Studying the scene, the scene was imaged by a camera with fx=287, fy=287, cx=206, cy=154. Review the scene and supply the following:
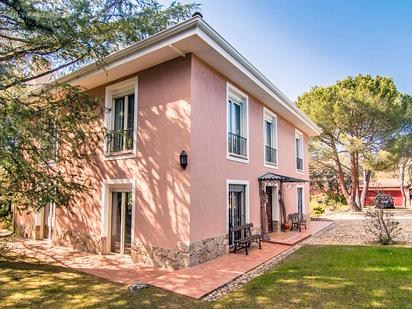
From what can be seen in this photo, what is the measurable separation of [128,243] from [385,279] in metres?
7.31

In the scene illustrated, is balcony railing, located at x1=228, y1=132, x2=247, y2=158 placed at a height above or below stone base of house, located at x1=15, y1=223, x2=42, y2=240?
above

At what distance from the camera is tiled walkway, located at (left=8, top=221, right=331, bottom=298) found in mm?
6605

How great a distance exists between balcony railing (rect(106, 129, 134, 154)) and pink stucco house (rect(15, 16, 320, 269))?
0.05m

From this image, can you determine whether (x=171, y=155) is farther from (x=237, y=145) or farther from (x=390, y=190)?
(x=390, y=190)

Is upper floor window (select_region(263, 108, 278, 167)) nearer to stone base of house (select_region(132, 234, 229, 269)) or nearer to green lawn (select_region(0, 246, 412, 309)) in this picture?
stone base of house (select_region(132, 234, 229, 269))

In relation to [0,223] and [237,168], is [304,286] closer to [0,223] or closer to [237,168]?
[237,168]

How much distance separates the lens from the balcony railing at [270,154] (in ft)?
45.0

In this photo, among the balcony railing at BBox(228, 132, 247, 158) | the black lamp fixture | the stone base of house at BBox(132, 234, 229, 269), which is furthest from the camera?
the balcony railing at BBox(228, 132, 247, 158)

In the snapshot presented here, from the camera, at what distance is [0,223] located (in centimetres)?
1505

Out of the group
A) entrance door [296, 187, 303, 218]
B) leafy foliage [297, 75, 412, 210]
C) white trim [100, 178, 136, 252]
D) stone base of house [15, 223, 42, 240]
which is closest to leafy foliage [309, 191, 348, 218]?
leafy foliage [297, 75, 412, 210]

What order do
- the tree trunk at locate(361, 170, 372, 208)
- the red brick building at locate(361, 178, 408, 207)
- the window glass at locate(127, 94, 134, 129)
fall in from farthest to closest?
the red brick building at locate(361, 178, 408, 207)
the tree trunk at locate(361, 170, 372, 208)
the window glass at locate(127, 94, 134, 129)

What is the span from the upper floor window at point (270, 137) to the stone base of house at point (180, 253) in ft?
19.3

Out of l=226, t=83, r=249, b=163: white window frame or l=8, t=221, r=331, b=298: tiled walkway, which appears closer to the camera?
l=8, t=221, r=331, b=298: tiled walkway

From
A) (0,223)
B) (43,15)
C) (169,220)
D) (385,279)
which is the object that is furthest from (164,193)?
(0,223)
